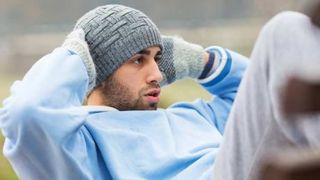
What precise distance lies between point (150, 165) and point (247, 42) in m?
3.15

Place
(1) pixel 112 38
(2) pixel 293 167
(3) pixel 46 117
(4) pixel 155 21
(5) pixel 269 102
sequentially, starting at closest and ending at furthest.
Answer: (2) pixel 293 167
(5) pixel 269 102
(3) pixel 46 117
(1) pixel 112 38
(4) pixel 155 21

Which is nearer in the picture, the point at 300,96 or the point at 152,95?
the point at 300,96

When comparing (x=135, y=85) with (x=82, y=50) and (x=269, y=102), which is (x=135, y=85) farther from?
(x=269, y=102)

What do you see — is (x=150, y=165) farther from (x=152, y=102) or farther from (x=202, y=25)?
(x=202, y=25)

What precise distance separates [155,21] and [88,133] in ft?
10.4

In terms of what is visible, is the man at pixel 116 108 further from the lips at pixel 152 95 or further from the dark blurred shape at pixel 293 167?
the dark blurred shape at pixel 293 167

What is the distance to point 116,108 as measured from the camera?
245 cm

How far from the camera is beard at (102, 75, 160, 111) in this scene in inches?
95.6

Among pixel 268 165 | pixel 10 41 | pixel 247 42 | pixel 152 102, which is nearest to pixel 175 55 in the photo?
pixel 152 102

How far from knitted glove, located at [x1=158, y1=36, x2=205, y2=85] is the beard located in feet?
0.53

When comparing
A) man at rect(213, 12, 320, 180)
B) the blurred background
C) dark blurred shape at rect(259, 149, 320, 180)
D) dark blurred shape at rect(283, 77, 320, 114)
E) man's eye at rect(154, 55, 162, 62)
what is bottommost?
the blurred background

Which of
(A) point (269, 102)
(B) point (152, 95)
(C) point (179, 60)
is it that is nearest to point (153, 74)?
(B) point (152, 95)

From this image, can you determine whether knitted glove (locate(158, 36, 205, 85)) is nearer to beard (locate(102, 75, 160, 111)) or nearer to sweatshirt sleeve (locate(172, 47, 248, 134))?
sweatshirt sleeve (locate(172, 47, 248, 134))

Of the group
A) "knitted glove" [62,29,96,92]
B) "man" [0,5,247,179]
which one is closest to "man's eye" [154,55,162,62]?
"man" [0,5,247,179]
